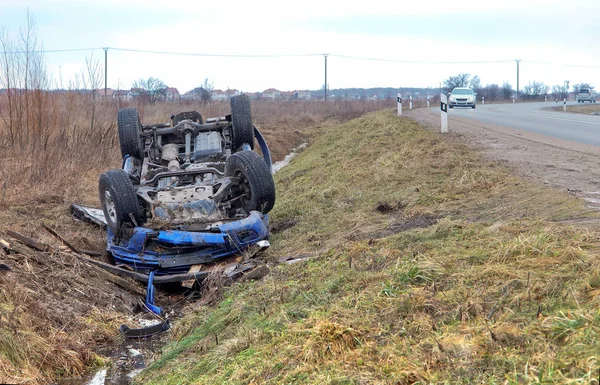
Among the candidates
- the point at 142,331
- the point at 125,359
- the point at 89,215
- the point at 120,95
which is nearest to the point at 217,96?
the point at 120,95

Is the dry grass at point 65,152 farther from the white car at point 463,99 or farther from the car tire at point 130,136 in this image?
the white car at point 463,99

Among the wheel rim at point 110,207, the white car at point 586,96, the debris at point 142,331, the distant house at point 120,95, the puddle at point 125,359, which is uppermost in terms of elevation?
the white car at point 586,96

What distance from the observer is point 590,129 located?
1802cm

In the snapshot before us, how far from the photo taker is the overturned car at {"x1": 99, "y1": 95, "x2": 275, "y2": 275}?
855cm

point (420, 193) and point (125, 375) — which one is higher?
point (420, 193)

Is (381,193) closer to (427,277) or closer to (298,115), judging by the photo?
(427,277)

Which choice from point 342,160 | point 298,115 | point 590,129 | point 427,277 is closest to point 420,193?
point 427,277

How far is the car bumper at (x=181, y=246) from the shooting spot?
841cm

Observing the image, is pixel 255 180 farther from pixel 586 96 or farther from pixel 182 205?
pixel 586 96

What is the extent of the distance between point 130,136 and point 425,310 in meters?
7.15

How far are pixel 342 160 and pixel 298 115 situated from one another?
2322 cm

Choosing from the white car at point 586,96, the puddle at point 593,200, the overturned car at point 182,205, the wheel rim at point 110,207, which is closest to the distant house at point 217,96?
the white car at point 586,96

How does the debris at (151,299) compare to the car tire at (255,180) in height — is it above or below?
below

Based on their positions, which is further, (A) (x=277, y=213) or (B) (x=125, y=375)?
(A) (x=277, y=213)
